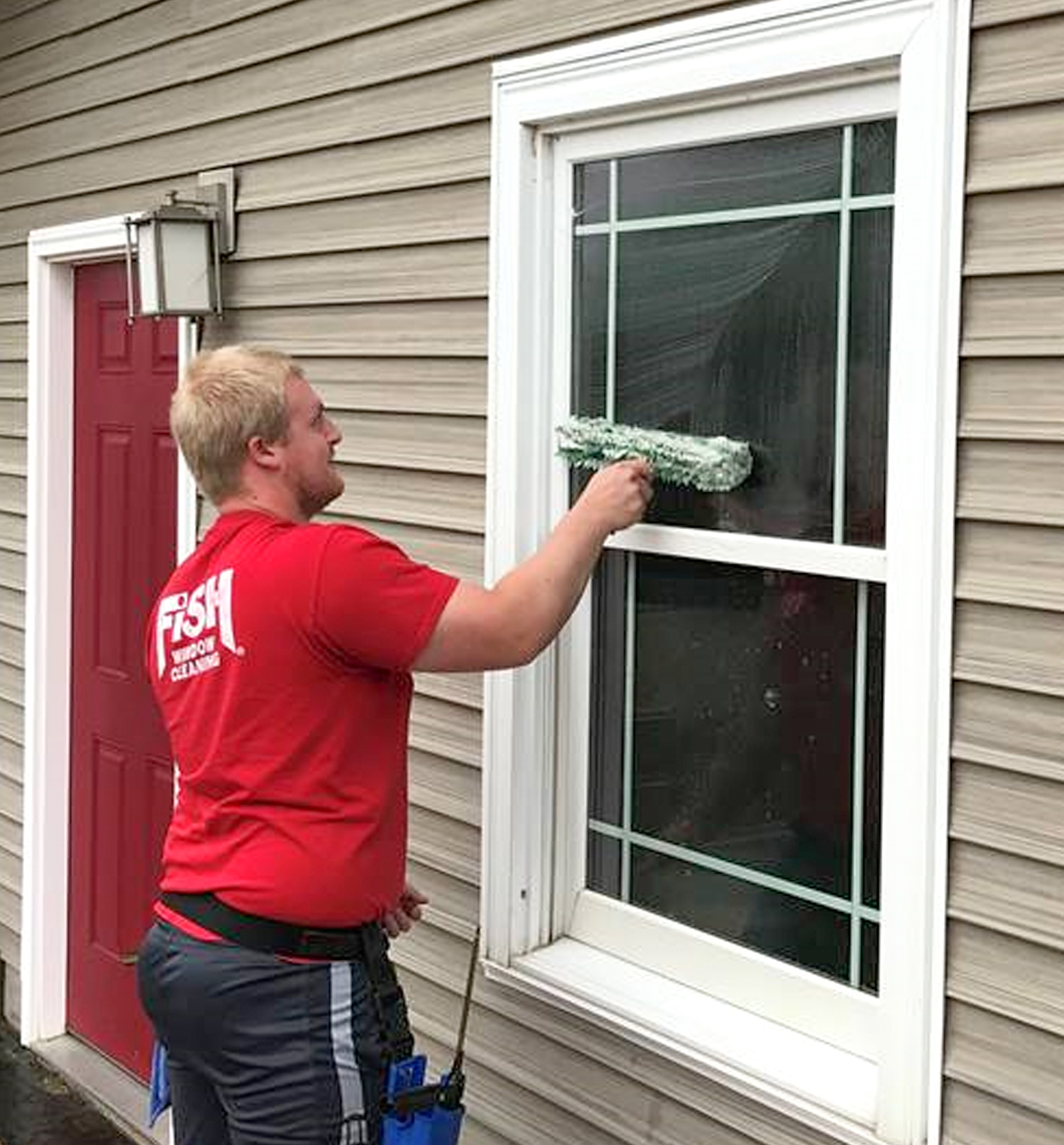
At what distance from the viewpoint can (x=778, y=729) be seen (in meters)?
2.54

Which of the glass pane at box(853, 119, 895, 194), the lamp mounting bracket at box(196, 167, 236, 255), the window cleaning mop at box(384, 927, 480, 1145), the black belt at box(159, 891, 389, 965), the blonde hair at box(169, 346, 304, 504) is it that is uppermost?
the lamp mounting bracket at box(196, 167, 236, 255)

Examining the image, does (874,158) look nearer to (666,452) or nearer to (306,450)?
(666,452)

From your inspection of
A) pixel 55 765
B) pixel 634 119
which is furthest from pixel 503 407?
pixel 55 765

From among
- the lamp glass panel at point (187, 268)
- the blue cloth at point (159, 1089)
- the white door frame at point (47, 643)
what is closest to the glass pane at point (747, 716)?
the blue cloth at point (159, 1089)

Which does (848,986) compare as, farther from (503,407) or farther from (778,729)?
(503,407)

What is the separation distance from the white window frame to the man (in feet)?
1.43

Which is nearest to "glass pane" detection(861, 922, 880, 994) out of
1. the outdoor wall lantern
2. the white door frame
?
the outdoor wall lantern

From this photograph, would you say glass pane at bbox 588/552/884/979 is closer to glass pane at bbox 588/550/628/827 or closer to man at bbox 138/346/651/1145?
glass pane at bbox 588/550/628/827

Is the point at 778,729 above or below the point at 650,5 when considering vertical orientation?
below

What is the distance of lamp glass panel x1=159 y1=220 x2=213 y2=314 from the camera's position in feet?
12.2

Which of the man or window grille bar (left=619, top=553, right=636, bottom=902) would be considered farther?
window grille bar (left=619, top=553, right=636, bottom=902)

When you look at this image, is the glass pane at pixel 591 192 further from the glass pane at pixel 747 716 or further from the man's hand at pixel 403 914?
the man's hand at pixel 403 914

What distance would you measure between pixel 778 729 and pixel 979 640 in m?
0.49

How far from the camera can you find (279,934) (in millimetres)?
2367
